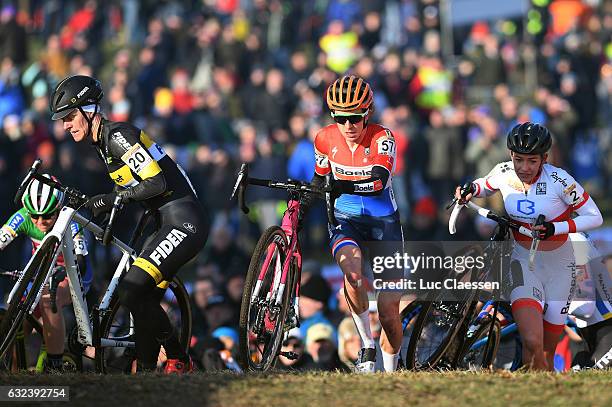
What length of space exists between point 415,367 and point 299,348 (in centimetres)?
188

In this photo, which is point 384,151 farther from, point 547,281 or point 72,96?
point 72,96

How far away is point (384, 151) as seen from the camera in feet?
36.4

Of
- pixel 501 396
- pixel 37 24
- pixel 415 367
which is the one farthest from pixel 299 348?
pixel 37 24

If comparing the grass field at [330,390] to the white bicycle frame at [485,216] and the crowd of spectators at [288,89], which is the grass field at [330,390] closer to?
the white bicycle frame at [485,216]

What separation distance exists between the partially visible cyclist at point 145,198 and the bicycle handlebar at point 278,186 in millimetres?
523

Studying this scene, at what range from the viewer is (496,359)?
12.2 m

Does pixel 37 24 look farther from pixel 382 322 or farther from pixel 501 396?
pixel 501 396

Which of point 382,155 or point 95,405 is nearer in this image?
Answer: point 95,405

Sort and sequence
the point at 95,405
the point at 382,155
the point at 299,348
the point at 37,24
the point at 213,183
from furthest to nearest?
1. the point at 37,24
2. the point at 213,183
3. the point at 299,348
4. the point at 382,155
5. the point at 95,405

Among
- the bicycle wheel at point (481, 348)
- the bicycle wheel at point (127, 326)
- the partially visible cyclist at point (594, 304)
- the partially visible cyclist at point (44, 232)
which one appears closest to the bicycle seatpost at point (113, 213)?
the bicycle wheel at point (127, 326)

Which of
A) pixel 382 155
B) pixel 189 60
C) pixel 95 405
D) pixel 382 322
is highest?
pixel 189 60

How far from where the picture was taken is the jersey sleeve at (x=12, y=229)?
37.7 feet

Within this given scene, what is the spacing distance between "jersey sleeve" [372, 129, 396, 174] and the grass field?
1967 mm

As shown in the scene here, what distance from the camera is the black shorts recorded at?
10414 millimetres
